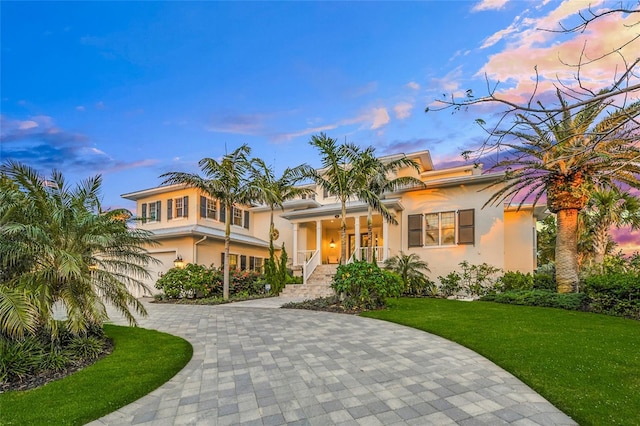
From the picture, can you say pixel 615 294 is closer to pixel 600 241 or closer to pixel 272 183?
pixel 600 241

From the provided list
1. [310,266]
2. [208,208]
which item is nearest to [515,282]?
[310,266]

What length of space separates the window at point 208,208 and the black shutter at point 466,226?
43.3 feet

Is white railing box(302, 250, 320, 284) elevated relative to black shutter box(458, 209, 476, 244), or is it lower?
lower

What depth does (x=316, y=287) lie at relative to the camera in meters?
15.6

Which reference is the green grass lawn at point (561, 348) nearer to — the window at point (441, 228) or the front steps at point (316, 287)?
the front steps at point (316, 287)

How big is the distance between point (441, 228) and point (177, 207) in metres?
14.2

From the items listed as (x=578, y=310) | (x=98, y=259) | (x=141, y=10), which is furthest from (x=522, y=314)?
(x=141, y=10)

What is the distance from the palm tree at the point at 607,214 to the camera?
44.9 feet

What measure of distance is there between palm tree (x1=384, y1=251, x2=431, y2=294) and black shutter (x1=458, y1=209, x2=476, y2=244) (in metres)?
2.19

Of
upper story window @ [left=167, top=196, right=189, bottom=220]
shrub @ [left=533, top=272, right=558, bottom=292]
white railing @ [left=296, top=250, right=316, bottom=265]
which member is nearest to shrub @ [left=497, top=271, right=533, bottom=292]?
shrub @ [left=533, top=272, right=558, bottom=292]

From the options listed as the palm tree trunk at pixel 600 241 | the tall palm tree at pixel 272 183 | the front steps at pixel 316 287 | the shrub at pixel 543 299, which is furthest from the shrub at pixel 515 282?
the tall palm tree at pixel 272 183

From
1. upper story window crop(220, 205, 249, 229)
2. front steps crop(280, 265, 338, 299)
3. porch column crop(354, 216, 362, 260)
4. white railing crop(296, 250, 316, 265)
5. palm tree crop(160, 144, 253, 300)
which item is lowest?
front steps crop(280, 265, 338, 299)

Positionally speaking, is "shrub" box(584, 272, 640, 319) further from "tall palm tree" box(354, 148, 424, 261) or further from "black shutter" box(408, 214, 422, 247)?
"tall palm tree" box(354, 148, 424, 261)

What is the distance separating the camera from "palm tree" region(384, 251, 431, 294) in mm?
14672
